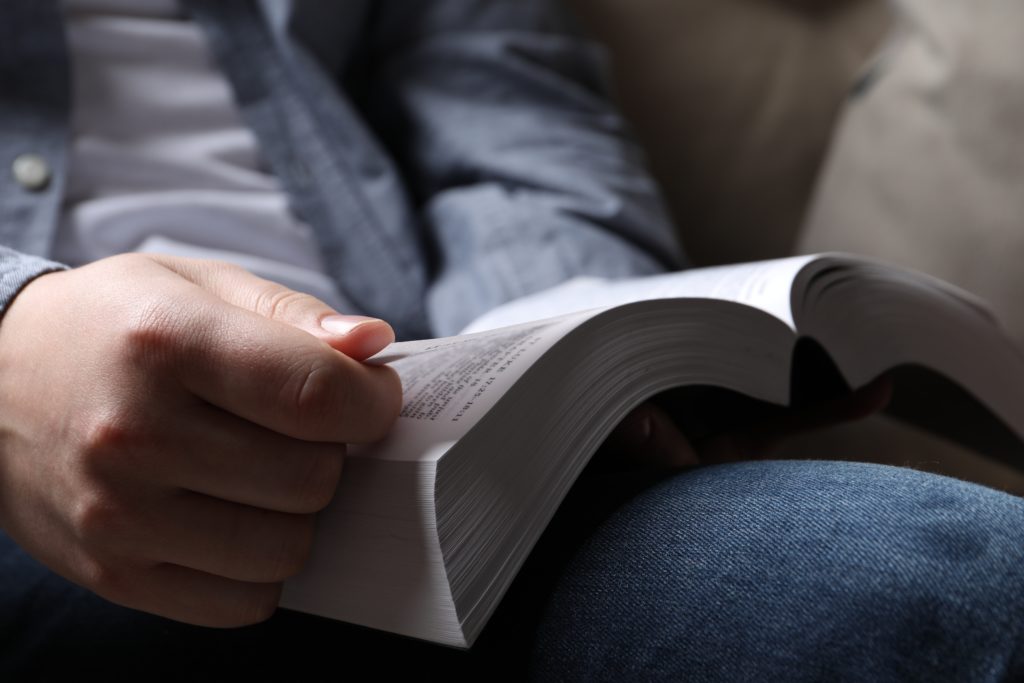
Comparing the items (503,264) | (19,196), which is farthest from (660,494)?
(19,196)

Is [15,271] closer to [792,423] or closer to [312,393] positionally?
[312,393]

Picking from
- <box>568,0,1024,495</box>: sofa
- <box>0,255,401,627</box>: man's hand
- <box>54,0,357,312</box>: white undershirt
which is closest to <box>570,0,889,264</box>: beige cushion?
<box>568,0,1024,495</box>: sofa

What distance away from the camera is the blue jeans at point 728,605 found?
0.24 metres

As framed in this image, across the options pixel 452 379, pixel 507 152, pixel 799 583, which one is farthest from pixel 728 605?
pixel 507 152

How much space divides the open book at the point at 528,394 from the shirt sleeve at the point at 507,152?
172 millimetres

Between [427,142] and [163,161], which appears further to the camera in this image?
[427,142]

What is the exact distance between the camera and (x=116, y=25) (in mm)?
611

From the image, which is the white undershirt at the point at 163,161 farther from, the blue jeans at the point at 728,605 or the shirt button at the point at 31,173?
the blue jeans at the point at 728,605

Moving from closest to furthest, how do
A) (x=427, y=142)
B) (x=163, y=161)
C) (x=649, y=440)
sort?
1. (x=649, y=440)
2. (x=163, y=161)
3. (x=427, y=142)

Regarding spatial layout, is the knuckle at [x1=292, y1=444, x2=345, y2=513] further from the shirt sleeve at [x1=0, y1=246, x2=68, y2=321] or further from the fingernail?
the shirt sleeve at [x1=0, y1=246, x2=68, y2=321]

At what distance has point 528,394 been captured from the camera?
30cm

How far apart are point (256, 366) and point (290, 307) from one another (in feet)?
0.14

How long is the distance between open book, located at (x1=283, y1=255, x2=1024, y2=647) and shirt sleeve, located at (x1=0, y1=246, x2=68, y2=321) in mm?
154

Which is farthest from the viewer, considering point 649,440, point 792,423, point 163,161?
point 163,161
